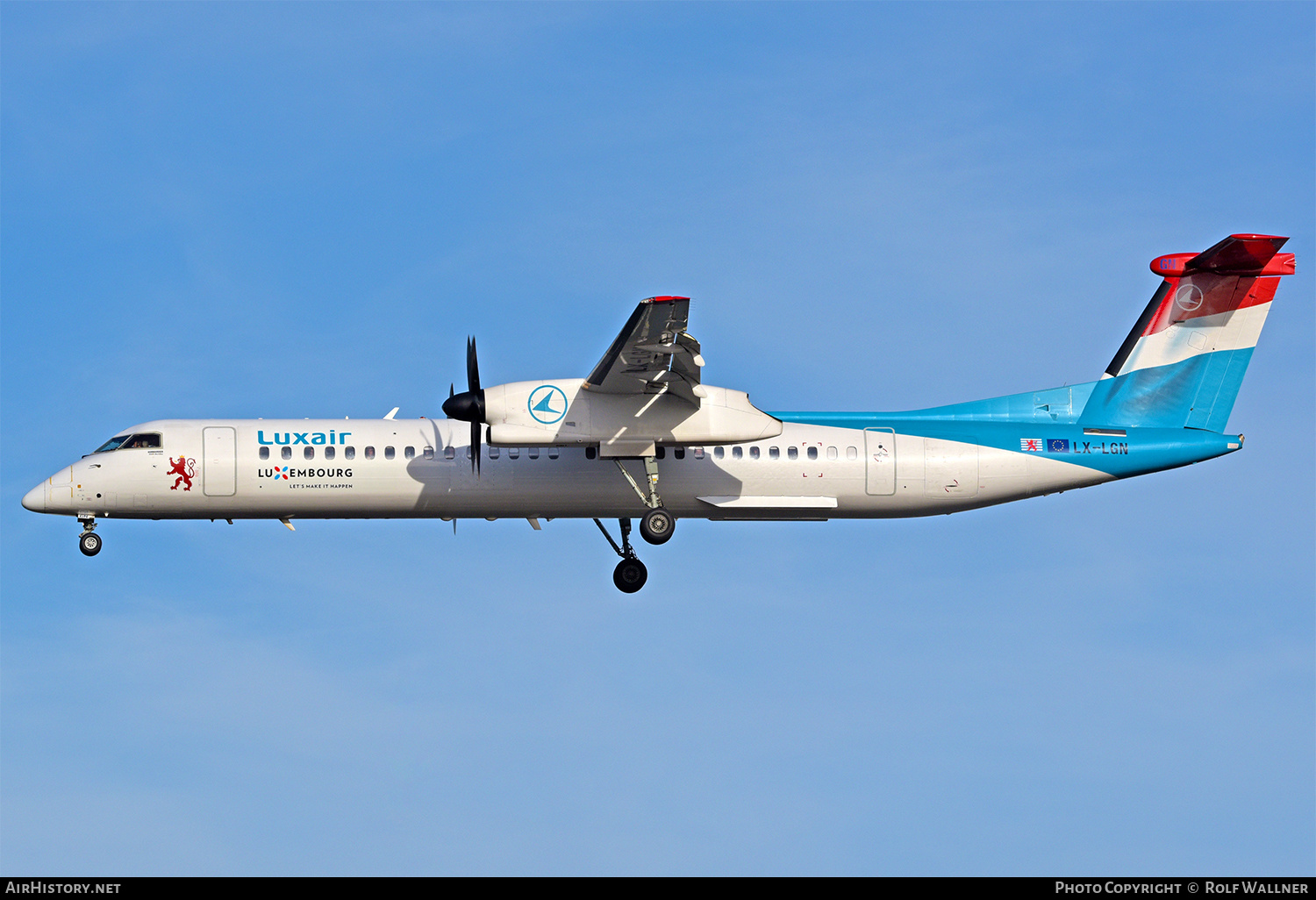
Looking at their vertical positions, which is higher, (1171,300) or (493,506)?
(1171,300)

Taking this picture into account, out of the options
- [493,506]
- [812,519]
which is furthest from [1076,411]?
[493,506]

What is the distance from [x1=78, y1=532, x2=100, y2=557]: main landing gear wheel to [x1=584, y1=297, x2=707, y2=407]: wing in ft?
31.6

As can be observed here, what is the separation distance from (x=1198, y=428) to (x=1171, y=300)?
8.84 ft

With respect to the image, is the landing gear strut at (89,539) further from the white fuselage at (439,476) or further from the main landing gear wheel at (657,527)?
the main landing gear wheel at (657,527)

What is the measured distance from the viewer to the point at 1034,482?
2811 centimetres

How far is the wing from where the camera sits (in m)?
23.0

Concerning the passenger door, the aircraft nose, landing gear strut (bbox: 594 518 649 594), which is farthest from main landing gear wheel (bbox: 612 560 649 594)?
the aircraft nose

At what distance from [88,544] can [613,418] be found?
9989 millimetres

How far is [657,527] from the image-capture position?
26.8 metres

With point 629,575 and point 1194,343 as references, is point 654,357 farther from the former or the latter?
point 1194,343

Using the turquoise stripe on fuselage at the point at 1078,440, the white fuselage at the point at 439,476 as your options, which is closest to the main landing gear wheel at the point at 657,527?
the white fuselage at the point at 439,476

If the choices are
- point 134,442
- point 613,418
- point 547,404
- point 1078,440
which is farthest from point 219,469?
point 1078,440
